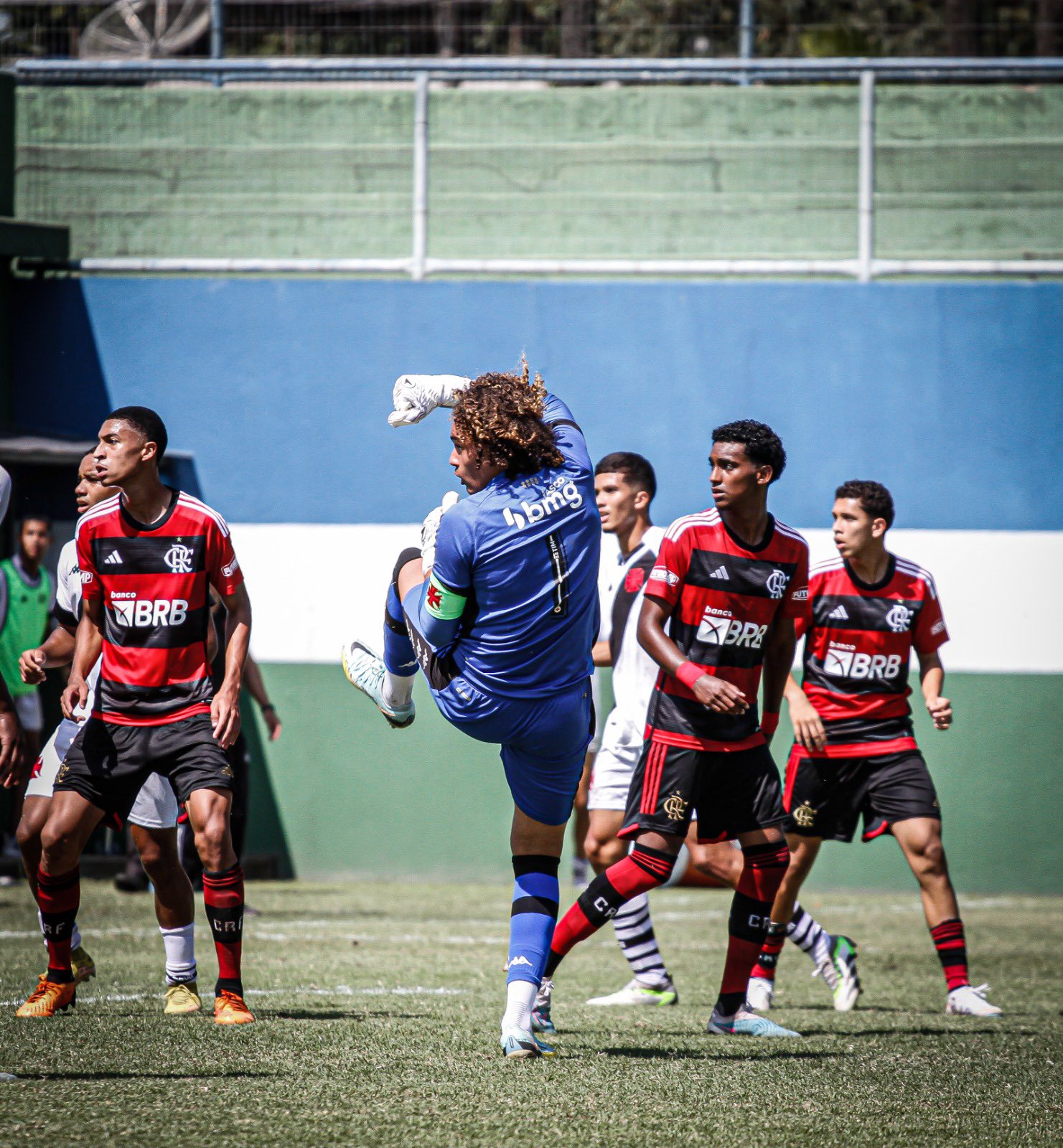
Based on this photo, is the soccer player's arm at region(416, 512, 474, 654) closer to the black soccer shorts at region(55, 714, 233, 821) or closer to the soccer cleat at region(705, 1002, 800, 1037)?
the black soccer shorts at region(55, 714, 233, 821)

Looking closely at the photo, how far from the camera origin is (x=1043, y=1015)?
6840 mm

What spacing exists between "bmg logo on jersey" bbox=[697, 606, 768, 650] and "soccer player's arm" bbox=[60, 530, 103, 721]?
2383 mm

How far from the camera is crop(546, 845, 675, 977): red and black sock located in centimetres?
584

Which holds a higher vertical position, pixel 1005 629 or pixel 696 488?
pixel 696 488

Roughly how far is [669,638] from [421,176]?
8110 millimetres

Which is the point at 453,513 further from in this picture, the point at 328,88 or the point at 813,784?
the point at 328,88

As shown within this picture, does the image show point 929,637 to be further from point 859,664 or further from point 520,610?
point 520,610

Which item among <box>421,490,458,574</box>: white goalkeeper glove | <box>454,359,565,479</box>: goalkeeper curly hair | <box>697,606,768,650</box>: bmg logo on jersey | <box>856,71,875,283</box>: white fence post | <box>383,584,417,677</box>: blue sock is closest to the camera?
<box>454,359,565,479</box>: goalkeeper curly hair

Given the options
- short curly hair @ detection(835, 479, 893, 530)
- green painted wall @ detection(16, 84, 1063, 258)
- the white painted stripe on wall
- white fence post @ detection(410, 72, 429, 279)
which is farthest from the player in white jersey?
green painted wall @ detection(16, 84, 1063, 258)

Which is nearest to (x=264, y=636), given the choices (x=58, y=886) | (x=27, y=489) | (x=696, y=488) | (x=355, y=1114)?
(x=27, y=489)

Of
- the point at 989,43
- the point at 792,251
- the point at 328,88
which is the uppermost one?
the point at 989,43

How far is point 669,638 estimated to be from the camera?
20.1ft

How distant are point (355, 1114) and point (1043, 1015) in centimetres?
373

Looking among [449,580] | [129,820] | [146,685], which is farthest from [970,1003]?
[146,685]
